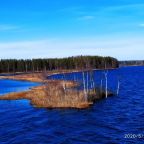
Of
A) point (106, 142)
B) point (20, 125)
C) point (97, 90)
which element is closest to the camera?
point (106, 142)

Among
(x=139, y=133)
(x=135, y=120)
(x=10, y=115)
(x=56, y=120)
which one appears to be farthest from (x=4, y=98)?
(x=139, y=133)

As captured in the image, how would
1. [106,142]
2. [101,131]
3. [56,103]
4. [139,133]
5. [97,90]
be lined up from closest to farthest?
[106,142], [139,133], [101,131], [56,103], [97,90]

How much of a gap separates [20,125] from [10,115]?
7337mm

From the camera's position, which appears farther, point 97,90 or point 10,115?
point 97,90

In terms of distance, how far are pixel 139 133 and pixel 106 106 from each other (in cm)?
2002

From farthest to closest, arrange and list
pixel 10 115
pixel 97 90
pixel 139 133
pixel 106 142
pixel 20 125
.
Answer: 1. pixel 97 90
2. pixel 10 115
3. pixel 20 125
4. pixel 139 133
5. pixel 106 142

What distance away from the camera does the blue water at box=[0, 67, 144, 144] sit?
33844 millimetres

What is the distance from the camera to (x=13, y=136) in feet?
118

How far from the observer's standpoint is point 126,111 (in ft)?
164

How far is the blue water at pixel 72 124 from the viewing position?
33.8m

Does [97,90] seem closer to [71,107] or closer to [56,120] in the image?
[71,107]

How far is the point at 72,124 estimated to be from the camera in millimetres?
41094

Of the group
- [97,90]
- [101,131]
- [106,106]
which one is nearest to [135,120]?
[101,131]

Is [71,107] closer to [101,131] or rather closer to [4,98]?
[101,131]
